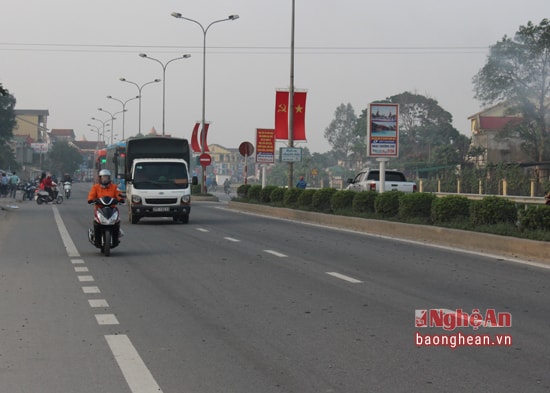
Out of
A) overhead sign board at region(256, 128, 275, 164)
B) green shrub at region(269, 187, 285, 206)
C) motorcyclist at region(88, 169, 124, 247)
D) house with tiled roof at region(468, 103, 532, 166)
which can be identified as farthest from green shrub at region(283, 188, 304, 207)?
house with tiled roof at region(468, 103, 532, 166)

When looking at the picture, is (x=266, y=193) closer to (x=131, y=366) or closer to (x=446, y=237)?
(x=446, y=237)

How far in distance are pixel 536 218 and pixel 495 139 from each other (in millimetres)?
60456

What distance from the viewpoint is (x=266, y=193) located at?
39.3 metres

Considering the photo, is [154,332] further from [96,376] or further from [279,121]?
[279,121]

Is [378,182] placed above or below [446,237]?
above

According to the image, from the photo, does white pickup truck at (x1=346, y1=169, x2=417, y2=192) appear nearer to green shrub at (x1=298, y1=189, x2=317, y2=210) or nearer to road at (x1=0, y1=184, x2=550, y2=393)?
green shrub at (x1=298, y1=189, x2=317, y2=210)

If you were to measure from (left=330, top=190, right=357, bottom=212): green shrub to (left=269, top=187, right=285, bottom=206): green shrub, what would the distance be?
7057mm

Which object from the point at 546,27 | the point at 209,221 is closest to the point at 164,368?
the point at 209,221

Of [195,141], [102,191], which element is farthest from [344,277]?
[195,141]

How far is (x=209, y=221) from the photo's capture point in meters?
30.7

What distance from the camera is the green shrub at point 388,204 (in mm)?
25266

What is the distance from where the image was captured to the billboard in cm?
2762

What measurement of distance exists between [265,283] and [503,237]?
6452 millimetres

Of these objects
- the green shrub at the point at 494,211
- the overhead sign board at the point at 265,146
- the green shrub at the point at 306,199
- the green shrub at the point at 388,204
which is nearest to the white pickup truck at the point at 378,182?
the green shrub at the point at 306,199
